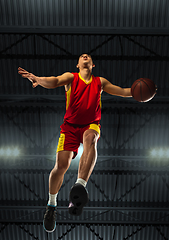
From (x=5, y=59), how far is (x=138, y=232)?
7311 millimetres

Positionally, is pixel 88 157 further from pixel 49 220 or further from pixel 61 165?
pixel 49 220

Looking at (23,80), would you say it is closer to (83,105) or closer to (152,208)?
(83,105)

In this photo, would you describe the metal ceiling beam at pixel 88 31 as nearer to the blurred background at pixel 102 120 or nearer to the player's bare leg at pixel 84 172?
the blurred background at pixel 102 120

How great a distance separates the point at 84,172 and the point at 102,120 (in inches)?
161

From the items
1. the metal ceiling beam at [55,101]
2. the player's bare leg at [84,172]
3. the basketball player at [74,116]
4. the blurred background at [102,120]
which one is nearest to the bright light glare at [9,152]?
the blurred background at [102,120]

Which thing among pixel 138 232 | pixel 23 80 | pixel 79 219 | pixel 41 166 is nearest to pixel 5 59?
pixel 23 80

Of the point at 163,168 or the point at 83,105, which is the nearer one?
the point at 83,105

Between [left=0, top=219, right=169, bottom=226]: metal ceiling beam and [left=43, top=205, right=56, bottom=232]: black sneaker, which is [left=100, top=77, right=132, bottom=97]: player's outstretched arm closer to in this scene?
[left=43, top=205, right=56, bottom=232]: black sneaker

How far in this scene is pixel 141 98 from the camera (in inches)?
162

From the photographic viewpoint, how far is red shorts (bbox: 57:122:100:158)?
391 cm

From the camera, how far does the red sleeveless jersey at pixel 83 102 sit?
397cm

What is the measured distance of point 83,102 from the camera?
4004mm

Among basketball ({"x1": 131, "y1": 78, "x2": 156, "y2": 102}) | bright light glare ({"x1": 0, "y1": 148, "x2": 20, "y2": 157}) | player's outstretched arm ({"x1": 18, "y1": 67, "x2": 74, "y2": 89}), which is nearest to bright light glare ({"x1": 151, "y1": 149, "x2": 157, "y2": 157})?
basketball ({"x1": 131, "y1": 78, "x2": 156, "y2": 102})

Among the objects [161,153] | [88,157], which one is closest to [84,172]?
[88,157]
